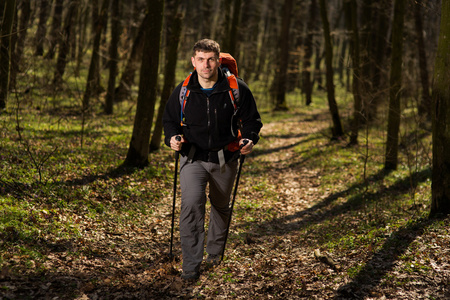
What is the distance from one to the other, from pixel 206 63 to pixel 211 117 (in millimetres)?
638

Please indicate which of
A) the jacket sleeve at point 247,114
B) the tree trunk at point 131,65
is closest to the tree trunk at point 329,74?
the tree trunk at point 131,65

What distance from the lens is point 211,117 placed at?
4730 millimetres

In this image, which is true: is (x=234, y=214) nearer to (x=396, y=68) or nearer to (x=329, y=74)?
(x=396, y=68)

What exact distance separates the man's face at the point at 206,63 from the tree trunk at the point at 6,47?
7341 mm

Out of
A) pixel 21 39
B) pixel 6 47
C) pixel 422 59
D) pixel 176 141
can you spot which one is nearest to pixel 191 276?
pixel 176 141

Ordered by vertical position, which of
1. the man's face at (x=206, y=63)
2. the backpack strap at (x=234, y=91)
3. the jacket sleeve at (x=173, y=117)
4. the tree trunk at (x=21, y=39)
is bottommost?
the jacket sleeve at (x=173, y=117)

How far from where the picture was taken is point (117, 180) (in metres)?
8.53

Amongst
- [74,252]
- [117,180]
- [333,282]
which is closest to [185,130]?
[74,252]

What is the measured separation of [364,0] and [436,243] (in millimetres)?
14522

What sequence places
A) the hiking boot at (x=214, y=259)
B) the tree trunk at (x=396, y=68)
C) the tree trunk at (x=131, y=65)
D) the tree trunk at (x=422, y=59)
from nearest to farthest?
the hiking boot at (x=214, y=259)
the tree trunk at (x=396, y=68)
the tree trunk at (x=422, y=59)
the tree trunk at (x=131, y=65)

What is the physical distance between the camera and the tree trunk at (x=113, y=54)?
1547 cm

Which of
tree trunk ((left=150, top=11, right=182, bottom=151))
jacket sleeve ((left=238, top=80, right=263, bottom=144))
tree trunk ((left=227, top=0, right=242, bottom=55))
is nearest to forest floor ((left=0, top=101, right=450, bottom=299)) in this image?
jacket sleeve ((left=238, top=80, right=263, bottom=144))

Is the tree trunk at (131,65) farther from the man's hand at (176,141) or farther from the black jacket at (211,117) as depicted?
the man's hand at (176,141)

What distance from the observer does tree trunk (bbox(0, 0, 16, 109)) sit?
1009 centimetres
